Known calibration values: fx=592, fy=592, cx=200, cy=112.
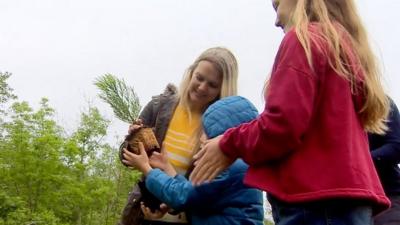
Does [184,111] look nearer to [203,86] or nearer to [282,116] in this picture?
[203,86]

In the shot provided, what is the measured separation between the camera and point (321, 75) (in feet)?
5.95

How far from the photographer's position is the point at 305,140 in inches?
70.1

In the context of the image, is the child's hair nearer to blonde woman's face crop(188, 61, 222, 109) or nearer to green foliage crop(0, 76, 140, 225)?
blonde woman's face crop(188, 61, 222, 109)

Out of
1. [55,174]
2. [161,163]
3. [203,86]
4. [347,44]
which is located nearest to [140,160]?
[161,163]

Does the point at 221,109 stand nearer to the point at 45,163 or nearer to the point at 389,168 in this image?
the point at 389,168

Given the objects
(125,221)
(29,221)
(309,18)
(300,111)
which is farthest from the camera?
(29,221)

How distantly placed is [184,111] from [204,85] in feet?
0.55

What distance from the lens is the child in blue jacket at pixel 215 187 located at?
8.36 feet

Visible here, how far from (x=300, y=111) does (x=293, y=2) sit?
0.50 m

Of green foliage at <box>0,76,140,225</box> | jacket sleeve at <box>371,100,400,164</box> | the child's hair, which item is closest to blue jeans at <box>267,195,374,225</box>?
the child's hair

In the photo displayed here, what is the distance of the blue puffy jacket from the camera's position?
255 cm

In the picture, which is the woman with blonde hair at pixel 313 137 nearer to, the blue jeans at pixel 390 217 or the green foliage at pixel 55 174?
the blue jeans at pixel 390 217

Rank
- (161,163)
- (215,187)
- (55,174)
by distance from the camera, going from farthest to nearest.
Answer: (55,174), (161,163), (215,187)

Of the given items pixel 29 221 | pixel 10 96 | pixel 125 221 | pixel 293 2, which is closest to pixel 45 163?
pixel 29 221
